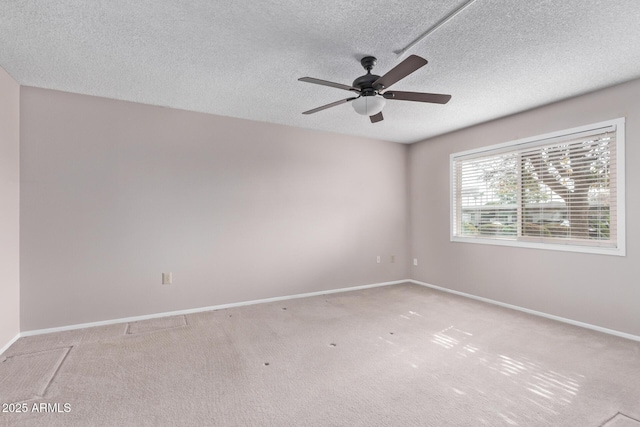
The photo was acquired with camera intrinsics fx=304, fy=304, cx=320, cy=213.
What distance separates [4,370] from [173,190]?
210 centimetres

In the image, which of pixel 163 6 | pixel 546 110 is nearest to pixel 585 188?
pixel 546 110

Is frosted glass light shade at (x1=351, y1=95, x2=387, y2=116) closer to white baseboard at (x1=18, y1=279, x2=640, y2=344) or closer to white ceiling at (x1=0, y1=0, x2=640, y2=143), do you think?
white ceiling at (x1=0, y1=0, x2=640, y2=143)

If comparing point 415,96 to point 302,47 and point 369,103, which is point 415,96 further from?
point 302,47

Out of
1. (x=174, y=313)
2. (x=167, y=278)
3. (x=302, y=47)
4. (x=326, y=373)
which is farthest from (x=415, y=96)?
(x=174, y=313)

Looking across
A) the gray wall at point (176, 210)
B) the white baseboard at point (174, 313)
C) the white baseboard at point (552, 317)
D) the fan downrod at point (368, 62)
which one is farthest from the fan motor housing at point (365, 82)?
the white baseboard at point (552, 317)

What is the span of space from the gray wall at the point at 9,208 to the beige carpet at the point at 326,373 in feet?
1.05

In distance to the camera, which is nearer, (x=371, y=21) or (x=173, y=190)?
(x=371, y=21)

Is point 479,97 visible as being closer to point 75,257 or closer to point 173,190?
point 173,190

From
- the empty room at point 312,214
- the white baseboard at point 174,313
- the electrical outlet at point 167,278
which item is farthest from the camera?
the electrical outlet at point 167,278

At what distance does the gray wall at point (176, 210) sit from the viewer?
123 inches

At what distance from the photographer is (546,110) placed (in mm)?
3568

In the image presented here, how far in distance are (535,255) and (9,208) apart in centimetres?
559

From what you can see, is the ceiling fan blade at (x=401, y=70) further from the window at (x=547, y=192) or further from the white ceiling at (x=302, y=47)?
the window at (x=547, y=192)

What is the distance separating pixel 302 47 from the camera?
7.68ft
